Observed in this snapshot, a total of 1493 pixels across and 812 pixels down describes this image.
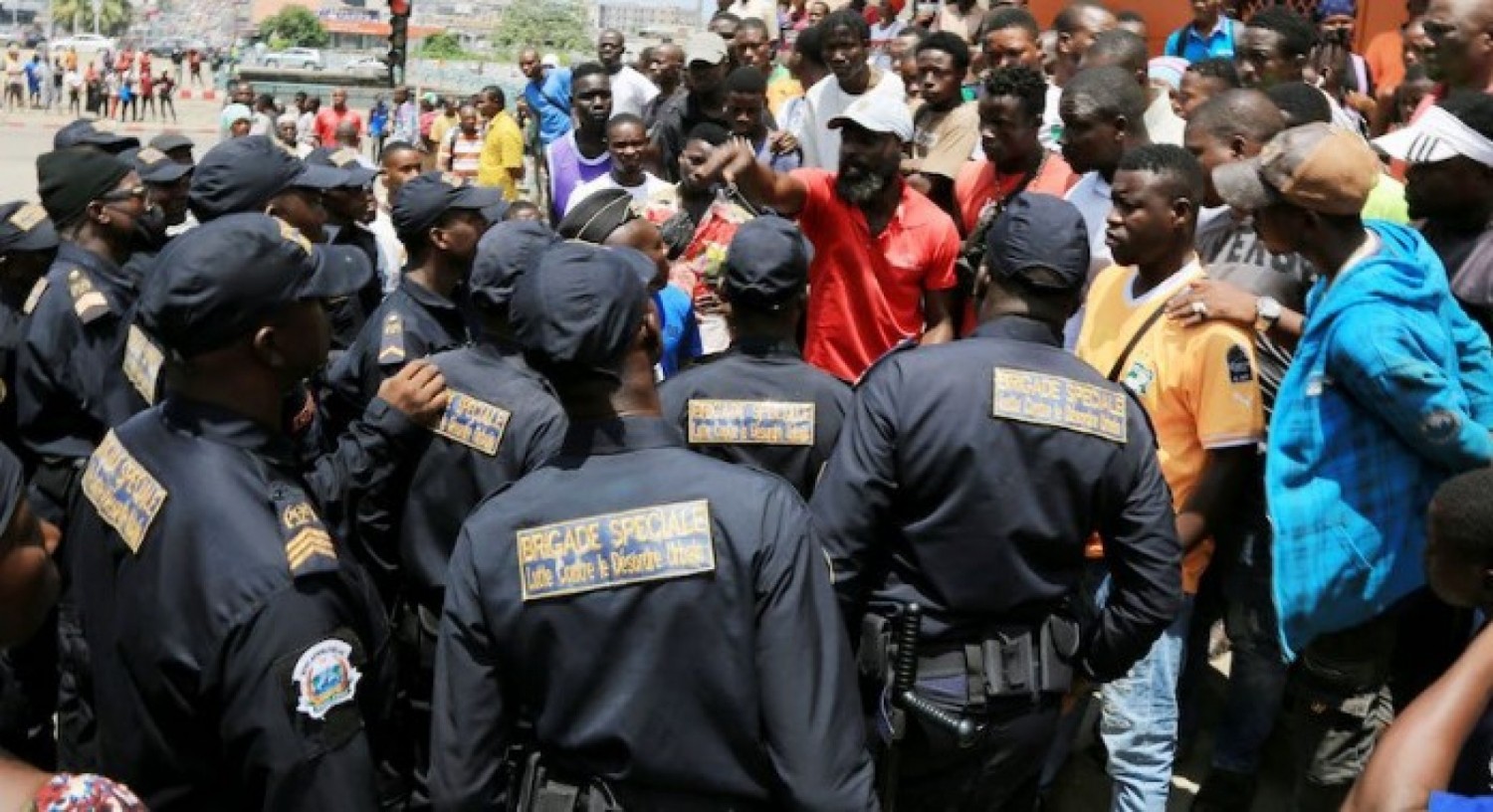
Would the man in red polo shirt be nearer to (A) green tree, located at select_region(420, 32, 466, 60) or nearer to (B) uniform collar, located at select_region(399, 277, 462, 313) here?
(B) uniform collar, located at select_region(399, 277, 462, 313)

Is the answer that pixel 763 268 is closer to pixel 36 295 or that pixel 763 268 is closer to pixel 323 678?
pixel 323 678

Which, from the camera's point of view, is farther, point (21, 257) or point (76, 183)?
point (21, 257)

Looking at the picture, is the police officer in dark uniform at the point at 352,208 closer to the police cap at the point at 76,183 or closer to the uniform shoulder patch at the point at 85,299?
the police cap at the point at 76,183

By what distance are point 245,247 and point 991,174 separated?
4485 mm

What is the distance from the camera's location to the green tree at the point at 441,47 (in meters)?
55.3

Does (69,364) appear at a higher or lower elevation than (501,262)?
lower

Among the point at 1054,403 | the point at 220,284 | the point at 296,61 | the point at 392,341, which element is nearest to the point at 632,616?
the point at 220,284

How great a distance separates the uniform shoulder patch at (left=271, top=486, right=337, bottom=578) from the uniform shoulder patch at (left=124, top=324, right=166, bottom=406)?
59.1 inches

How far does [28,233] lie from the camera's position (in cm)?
573

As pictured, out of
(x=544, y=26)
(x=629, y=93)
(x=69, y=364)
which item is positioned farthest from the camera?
(x=544, y=26)

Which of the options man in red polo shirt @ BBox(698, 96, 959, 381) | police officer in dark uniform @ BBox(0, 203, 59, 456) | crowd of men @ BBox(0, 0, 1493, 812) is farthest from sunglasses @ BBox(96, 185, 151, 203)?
man in red polo shirt @ BBox(698, 96, 959, 381)

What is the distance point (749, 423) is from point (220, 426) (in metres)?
1.71

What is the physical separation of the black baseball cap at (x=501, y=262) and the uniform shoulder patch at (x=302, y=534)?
1.51 m

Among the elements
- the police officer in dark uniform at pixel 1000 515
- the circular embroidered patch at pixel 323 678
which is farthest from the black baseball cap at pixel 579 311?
the police officer in dark uniform at pixel 1000 515
